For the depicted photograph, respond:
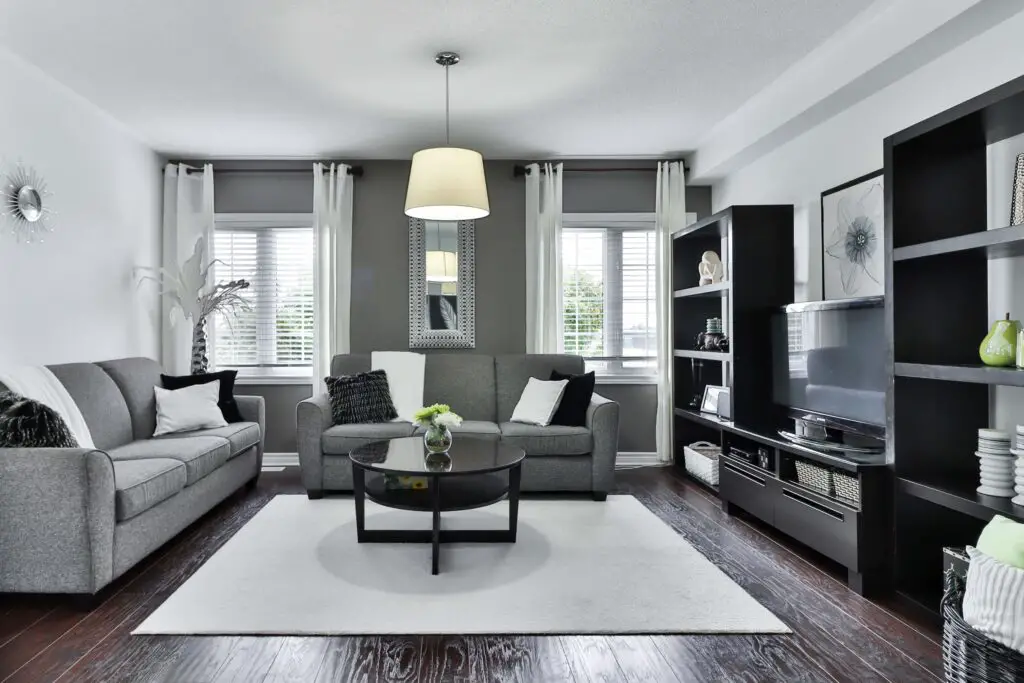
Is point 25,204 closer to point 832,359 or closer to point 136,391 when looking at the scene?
point 136,391

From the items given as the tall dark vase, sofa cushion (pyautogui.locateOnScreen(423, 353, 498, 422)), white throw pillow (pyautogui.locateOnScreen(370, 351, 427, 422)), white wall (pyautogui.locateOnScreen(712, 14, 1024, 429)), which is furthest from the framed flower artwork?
the tall dark vase

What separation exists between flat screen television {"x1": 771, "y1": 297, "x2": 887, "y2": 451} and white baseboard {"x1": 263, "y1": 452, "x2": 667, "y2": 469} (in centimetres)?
170

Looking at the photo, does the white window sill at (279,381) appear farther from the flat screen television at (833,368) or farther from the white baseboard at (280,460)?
the flat screen television at (833,368)

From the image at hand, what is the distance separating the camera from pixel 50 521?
102 inches

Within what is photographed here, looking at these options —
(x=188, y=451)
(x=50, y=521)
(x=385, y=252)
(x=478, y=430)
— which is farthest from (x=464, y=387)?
(x=50, y=521)

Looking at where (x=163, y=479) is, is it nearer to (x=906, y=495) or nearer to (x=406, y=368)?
(x=406, y=368)

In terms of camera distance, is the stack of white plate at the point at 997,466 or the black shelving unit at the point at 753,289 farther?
the black shelving unit at the point at 753,289

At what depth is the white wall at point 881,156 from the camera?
2.64 m

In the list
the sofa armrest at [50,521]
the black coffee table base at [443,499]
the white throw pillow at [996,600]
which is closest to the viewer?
the white throw pillow at [996,600]

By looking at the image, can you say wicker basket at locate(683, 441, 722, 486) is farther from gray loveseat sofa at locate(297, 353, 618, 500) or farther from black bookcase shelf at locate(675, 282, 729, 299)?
black bookcase shelf at locate(675, 282, 729, 299)

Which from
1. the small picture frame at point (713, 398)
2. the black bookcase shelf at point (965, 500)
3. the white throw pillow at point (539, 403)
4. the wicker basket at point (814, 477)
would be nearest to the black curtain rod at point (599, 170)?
the white throw pillow at point (539, 403)

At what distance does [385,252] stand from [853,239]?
3.56m

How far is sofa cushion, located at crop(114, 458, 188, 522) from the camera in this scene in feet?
9.20

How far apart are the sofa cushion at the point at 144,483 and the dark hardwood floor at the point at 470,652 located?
36 centimetres
